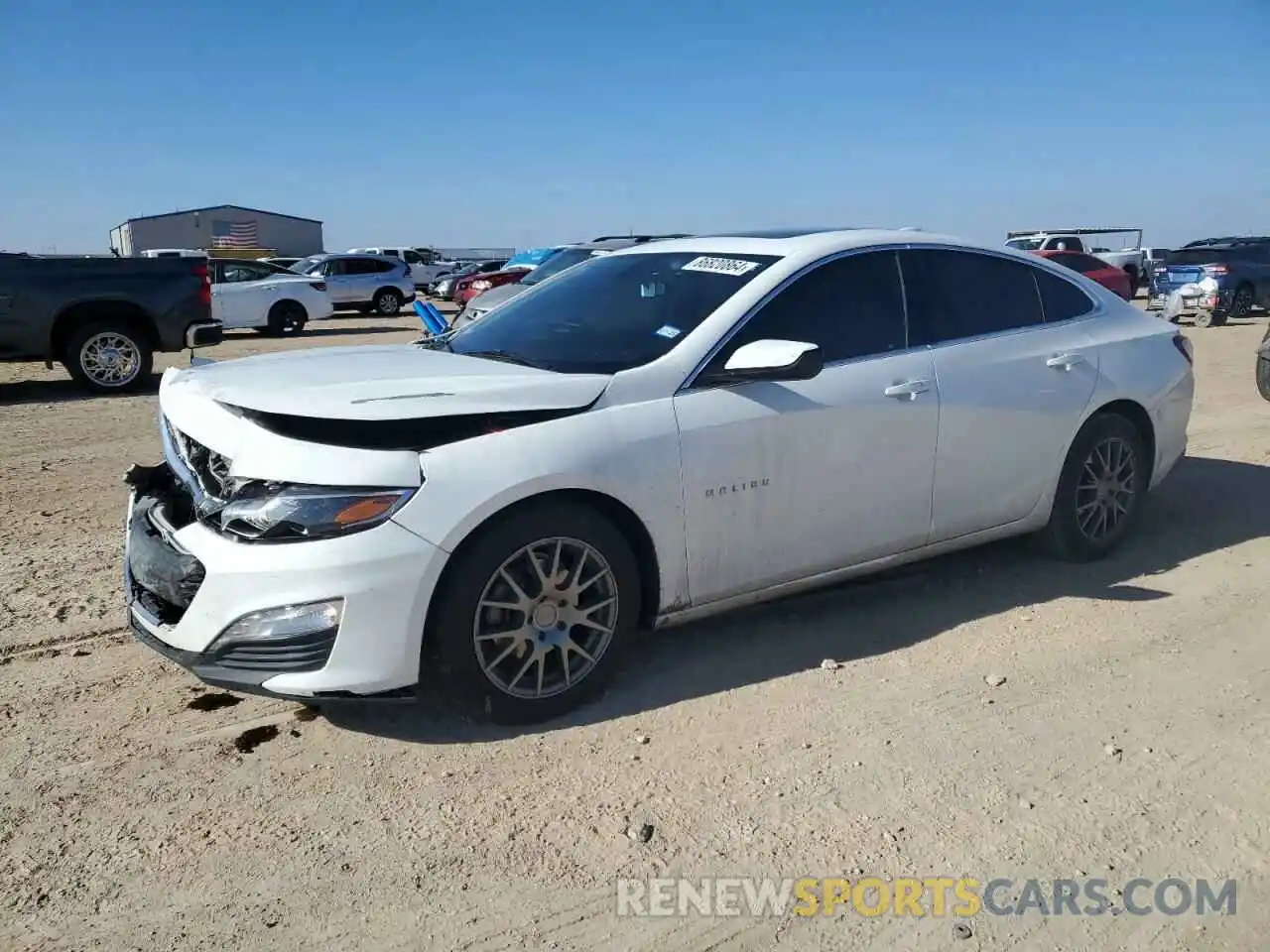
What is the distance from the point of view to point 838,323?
14.5 ft

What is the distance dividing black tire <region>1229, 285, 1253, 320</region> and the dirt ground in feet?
65.3

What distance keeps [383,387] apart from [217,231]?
6165cm

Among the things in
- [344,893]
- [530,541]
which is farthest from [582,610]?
[344,893]

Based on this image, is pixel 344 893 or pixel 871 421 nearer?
pixel 344 893

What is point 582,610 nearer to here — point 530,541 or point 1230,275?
point 530,541

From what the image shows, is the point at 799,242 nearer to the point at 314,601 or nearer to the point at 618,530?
the point at 618,530

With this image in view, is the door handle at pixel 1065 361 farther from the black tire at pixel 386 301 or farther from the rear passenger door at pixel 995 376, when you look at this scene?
the black tire at pixel 386 301

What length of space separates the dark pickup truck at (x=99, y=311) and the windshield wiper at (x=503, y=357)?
24.4 feet

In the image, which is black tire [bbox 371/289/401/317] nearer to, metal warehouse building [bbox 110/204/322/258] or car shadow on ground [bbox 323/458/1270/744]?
car shadow on ground [bbox 323/458/1270/744]

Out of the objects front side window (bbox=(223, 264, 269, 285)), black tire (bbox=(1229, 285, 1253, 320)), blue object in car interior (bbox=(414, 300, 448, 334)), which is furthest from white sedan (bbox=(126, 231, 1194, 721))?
black tire (bbox=(1229, 285, 1253, 320))

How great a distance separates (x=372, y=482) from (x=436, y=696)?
75 cm

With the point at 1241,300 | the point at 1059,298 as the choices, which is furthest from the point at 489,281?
the point at 1059,298

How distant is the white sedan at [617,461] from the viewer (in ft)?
10.8

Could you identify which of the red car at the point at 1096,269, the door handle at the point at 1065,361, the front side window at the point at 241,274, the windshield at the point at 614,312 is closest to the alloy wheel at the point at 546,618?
the windshield at the point at 614,312
